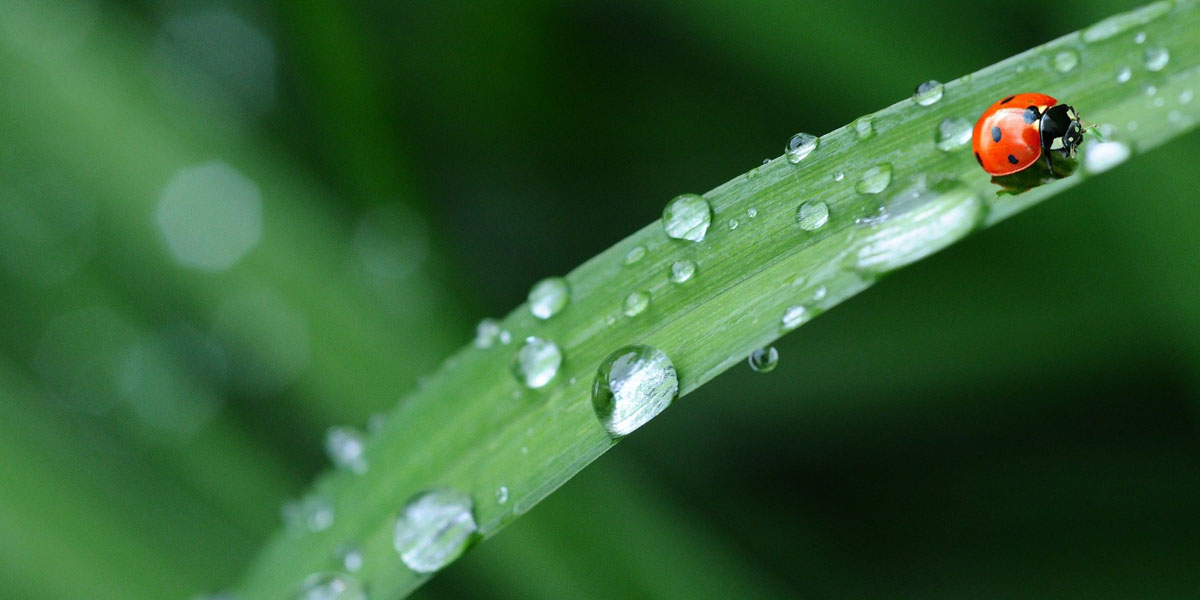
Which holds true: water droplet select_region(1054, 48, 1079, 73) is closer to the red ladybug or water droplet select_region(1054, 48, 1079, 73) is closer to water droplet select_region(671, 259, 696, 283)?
the red ladybug

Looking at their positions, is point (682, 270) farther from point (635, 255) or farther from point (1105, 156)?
point (1105, 156)

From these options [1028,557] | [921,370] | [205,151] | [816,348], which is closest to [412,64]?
[205,151]

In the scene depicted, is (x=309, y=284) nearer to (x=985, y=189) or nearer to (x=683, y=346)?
(x=683, y=346)

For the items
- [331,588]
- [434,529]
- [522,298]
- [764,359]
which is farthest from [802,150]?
[522,298]

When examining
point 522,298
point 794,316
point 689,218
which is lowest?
point 794,316

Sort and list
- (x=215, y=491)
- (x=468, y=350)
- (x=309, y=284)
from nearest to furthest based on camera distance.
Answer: (x=468, y=350)
(x=309, y=284)
(x=215, y=491)
